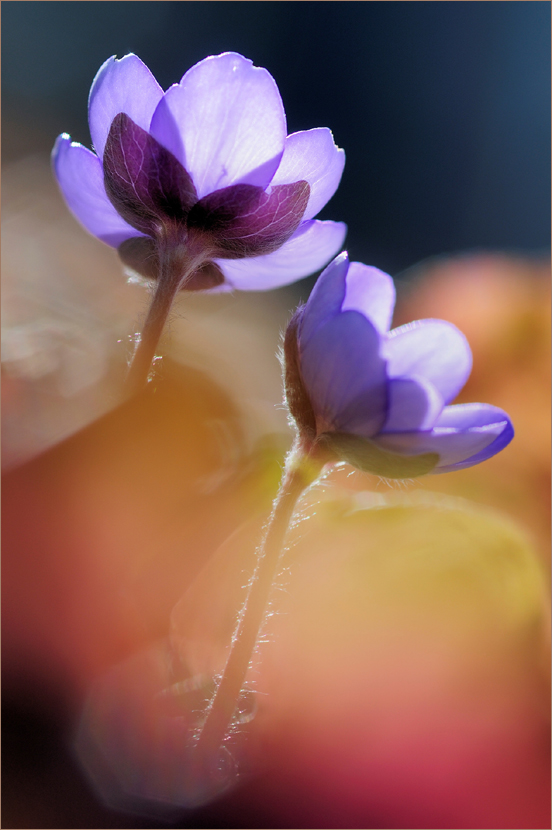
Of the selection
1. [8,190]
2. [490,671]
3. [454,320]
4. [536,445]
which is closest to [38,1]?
[8,190]

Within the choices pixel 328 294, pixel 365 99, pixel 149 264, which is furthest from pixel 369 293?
pixel 365 99

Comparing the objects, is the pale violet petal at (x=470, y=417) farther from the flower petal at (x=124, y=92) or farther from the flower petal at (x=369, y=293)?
the flower petal at (x=124, y=92)

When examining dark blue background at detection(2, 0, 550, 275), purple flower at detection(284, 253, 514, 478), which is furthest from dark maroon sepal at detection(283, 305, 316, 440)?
dark blue background at detection(2, 0, 550, 275)

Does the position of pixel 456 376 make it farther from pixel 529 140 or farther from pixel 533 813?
pixel 529 140

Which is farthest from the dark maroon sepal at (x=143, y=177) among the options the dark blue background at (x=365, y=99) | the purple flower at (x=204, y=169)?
the dark blue background at (x=365, y=99)

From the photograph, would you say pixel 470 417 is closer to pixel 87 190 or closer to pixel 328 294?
pixel 328 294

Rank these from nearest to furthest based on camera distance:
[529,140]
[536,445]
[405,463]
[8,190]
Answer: [405,463], [536,445], [8,190], [529,140]
